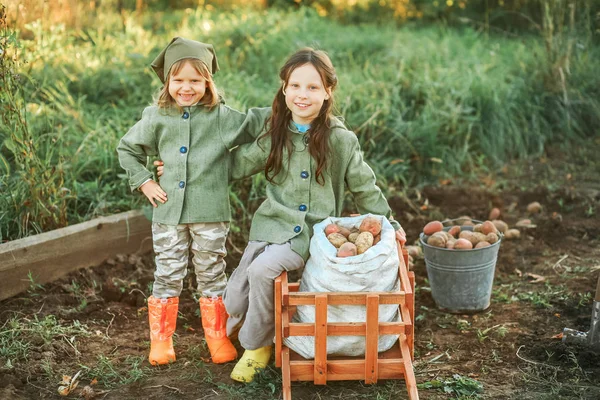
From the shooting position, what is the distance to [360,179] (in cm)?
346

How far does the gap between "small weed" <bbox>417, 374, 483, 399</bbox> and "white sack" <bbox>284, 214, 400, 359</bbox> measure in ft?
0.88

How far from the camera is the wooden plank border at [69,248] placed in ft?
13.2

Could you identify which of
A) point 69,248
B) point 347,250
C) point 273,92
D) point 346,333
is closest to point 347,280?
point 347,250

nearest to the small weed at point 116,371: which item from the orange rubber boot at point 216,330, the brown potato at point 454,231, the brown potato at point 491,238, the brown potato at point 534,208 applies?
the orange rubber boot at point 216,330

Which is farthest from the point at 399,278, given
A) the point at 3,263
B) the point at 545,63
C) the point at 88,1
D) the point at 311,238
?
the point at 88,1

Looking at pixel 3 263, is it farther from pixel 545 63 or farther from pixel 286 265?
pixel 545 63

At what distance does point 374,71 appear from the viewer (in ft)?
22.3

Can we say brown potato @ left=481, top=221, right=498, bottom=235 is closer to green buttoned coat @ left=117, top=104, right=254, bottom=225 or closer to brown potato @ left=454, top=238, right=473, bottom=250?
brown potato @ left=454, top=238, right=473, bottom=250

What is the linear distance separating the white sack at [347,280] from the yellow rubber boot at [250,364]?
191mm

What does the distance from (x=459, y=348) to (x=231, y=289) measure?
1248mm

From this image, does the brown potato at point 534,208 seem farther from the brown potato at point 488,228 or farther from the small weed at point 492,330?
the small weed at point 492,330

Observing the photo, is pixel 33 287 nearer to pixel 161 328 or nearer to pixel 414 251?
pixel 161 328

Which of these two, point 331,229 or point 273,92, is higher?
point 273,92

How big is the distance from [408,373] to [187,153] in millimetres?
1470
